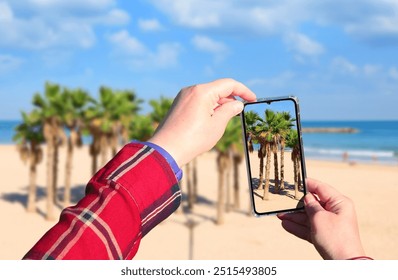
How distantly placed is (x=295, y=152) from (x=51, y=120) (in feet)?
108

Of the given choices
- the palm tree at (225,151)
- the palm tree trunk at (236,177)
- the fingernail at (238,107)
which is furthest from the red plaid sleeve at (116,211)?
the palm tree trunk at (236,177)

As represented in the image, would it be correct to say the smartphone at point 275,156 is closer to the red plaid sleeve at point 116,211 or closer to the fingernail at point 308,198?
the fingernail at point 308,198

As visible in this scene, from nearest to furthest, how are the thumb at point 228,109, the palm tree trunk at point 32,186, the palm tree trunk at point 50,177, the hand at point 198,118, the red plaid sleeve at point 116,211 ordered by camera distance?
the red plaid sleeve at point 116,211
the hand at point 198,118
the thumb at point 228,109
the palm tree trunk at point 50,177
the palm tree trunk at point 32,186

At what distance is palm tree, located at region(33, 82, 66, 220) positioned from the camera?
3338cm

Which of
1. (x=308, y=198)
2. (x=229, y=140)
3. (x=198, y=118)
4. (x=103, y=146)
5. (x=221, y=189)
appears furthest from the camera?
(x=103, y=146)

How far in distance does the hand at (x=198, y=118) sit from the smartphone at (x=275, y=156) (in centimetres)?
22

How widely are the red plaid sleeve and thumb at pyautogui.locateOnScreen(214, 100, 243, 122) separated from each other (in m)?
0.53

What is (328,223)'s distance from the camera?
2.05 meters

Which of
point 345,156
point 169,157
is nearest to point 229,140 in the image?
point 169,157

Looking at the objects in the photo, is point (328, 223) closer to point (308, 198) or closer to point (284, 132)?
point (308, 198)

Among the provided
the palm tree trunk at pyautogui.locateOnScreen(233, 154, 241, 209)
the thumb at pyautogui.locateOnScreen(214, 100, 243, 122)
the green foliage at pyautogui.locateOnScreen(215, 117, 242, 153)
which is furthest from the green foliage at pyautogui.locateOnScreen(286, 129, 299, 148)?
the palm tree trunk at pyautogui.locateOnScreen(233, 154, 241, 209)

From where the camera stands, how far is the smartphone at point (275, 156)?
237cm

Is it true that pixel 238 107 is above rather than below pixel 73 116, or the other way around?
above

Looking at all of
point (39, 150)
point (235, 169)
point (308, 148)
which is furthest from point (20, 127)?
point (308, 148)
